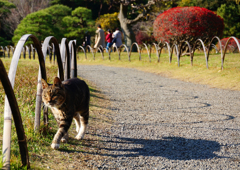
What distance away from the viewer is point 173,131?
3.86m

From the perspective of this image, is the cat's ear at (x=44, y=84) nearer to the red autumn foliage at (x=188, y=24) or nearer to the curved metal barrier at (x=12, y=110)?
the curved metal barrier at (x=12, y=110)

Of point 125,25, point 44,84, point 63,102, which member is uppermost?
point 125,25

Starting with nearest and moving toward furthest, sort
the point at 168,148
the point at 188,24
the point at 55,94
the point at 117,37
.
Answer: the point at 55,94, the point at 168,148, the point at 188,24, the point at 117,37

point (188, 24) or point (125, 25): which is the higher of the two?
point (125, 25)

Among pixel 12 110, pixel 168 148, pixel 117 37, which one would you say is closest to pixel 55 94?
pixel 12 110

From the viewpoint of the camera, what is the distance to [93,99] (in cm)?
575

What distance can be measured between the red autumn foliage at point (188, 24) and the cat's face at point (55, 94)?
39.8ft

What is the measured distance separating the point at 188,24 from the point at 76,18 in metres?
12.6

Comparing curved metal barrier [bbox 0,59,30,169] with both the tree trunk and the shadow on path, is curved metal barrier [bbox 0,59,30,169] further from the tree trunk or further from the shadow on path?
the tree trunk

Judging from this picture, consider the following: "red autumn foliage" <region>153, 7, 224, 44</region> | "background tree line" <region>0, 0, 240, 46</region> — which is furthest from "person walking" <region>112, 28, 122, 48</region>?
"red autumn foliage" <region>153, 7, 224, 44</region>

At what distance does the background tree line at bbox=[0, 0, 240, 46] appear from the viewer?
20719 mm

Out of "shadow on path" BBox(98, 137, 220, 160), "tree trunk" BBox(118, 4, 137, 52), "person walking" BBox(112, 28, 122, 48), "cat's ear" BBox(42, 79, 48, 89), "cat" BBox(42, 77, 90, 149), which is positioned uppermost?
"tree trunk" BBox(118, 4, 137, 52)

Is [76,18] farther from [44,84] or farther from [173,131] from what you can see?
[44,84]

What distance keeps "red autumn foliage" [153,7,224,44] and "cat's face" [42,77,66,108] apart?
1212 centimetres
